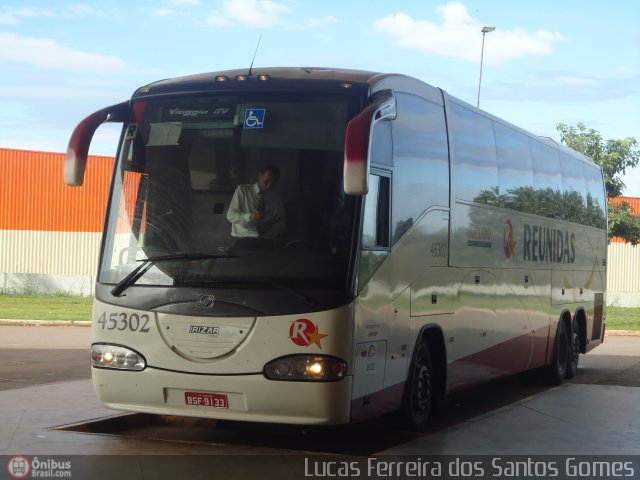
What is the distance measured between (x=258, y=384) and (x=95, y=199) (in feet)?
135

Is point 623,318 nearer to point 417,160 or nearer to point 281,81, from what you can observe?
point 417,160

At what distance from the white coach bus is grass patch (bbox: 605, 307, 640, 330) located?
22.8m

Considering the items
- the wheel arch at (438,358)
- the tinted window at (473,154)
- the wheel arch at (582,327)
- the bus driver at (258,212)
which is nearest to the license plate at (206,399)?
the bus driver at (258,212)

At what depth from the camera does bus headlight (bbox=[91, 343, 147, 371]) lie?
31.1 feet

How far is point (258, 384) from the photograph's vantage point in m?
9.02

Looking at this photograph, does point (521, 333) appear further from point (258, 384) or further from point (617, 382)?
point (258, 384)

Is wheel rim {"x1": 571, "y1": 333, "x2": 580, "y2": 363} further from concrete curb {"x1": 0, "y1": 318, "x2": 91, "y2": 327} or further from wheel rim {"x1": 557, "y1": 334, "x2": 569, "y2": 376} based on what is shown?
concrete curb {"x1": 0, "y1": 318, "x2": 91, "y2": 327}

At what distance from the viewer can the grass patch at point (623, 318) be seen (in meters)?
32.8

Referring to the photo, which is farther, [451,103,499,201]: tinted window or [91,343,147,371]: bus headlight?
[451,103,499,201]: tinted window

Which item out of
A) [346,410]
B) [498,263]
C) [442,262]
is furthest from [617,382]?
[346,410]

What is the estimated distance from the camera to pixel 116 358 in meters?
9.59

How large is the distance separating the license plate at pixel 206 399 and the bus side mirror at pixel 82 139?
2.12 metres

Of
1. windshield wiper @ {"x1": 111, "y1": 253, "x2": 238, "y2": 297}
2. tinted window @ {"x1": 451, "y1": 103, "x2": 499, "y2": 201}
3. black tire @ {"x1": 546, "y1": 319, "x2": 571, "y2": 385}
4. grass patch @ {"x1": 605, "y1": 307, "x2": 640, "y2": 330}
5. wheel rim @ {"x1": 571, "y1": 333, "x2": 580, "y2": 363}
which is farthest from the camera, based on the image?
grass patch @ {"x1": 605, "y1": 307, "x2": 640, "y2": 330}

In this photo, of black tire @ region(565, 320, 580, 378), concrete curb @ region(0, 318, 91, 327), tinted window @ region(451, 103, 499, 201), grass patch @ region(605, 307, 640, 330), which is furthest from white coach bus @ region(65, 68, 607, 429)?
grass patch @ region(605, 307, 640, 330)
